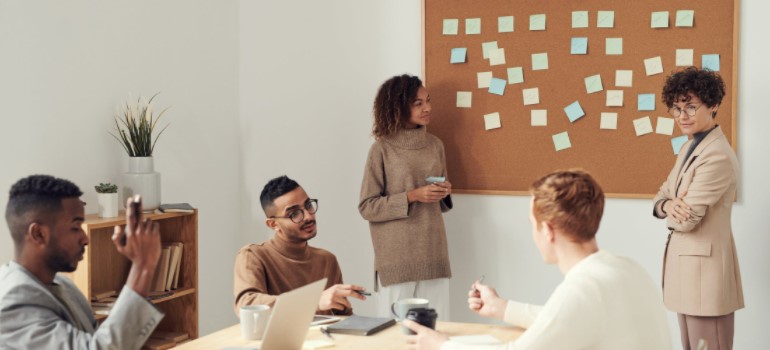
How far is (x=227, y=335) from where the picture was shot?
2.39 metres

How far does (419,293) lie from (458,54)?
1289 millimetres

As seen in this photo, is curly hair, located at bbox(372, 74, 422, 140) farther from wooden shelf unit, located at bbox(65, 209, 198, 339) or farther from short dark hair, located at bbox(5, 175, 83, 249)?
short dark hair, located at bbox(5, 175, 83, 249)

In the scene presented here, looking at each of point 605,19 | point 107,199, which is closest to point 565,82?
point 605,19

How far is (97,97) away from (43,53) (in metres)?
0.36

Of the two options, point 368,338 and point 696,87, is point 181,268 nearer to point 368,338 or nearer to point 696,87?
point 368,338

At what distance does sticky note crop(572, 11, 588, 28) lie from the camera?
4.19 meters

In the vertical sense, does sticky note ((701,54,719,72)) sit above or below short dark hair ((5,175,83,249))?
above

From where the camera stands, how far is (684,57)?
403 cm

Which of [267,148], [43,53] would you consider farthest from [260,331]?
[267,148]

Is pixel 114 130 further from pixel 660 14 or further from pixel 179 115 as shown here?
pixel 660 14

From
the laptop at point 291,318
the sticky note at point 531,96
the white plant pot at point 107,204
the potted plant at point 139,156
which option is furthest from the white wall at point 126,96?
the laptop at point 291,318

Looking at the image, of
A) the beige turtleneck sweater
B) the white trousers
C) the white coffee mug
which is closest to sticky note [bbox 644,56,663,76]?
the white trousers

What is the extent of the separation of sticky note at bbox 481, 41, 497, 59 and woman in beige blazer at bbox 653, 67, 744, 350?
1.08m

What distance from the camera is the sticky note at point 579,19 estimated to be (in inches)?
165
